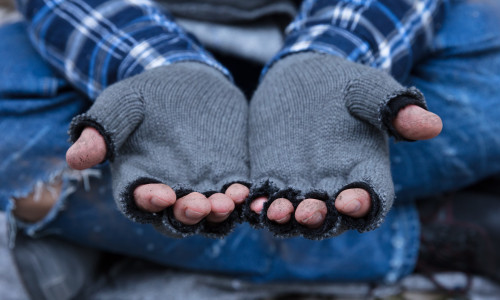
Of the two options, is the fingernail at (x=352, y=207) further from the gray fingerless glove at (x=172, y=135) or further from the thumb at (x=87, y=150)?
the thumb at (x=87, y=150)

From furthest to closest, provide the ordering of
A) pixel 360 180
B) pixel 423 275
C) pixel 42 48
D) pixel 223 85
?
pixel 423 275 < pixel 42 48 < pixel 223 85 < pixel 360 180

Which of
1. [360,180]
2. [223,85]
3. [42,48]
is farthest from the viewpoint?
[42,48]

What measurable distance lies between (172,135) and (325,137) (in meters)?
0.16

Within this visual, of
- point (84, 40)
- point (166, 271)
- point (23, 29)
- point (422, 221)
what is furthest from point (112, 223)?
point (422, 221)

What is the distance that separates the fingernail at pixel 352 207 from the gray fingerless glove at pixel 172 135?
0.11m

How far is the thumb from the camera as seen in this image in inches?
15.8

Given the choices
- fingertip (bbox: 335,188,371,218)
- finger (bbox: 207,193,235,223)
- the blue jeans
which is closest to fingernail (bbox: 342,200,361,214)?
fingertip (bbox: 335,188,371,218)

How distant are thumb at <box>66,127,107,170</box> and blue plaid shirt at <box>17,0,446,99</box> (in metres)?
0.20

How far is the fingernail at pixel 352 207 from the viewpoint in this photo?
39 centimetres

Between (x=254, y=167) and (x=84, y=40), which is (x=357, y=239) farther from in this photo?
(x=84, y=40)

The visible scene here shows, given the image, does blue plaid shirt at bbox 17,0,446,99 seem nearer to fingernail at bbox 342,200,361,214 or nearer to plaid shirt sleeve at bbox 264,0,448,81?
plaid shirt sleeve at bbox 264,0,448,81

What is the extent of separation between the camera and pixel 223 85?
56 centimetres

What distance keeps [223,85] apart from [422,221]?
18.4 inches

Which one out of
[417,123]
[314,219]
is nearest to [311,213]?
[314,219]
